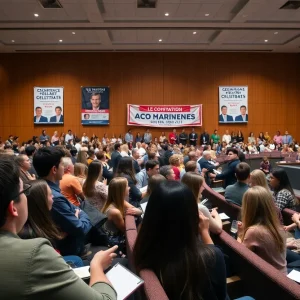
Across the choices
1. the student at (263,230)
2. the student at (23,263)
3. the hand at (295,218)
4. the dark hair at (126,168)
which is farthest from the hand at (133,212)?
the student at (23,263)

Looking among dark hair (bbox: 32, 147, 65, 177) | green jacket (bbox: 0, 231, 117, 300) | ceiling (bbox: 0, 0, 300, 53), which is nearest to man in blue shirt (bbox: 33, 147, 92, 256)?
dark hair (bbox: 32, 147, 65, 177)

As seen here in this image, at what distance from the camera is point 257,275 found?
7.45 feet

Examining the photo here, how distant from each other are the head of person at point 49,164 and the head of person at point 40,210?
2.22ft

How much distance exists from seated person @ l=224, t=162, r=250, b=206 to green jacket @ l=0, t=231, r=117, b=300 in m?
3.49

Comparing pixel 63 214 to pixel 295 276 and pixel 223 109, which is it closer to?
pixel 295 276

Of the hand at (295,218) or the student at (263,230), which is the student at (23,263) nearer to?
the student at (263,230)

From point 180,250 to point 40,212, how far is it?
1.08 metres

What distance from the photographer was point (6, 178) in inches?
45.5

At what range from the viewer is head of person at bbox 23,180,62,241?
89.6 inches

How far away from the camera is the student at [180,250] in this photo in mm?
1604

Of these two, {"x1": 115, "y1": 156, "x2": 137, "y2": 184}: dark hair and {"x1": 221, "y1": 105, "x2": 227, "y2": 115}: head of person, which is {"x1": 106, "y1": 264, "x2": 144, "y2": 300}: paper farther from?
{"x1": 221, "y1": 105, "x2": 227, "y2": 115}: head of person

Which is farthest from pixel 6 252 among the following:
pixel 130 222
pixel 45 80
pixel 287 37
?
pixel 45 80

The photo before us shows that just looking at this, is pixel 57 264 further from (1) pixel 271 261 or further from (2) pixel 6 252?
(1) pixel 271 261

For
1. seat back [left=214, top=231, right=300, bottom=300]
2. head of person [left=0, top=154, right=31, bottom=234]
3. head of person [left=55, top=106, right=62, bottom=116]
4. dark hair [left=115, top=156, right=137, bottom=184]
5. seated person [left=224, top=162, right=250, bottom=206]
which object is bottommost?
seat back [left=214, top=231, right=300, bottom=300]
